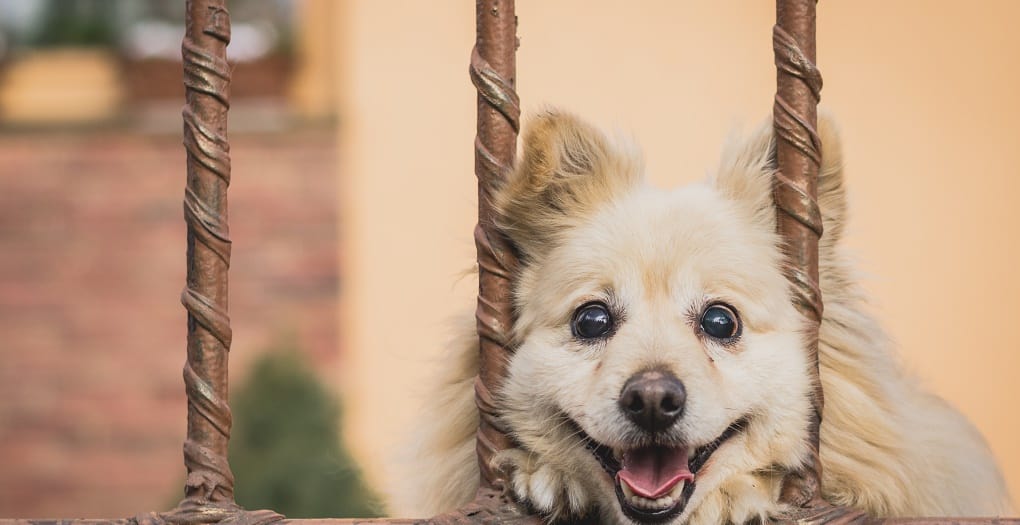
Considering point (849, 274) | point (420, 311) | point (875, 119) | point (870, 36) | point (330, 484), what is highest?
point (870, 36)

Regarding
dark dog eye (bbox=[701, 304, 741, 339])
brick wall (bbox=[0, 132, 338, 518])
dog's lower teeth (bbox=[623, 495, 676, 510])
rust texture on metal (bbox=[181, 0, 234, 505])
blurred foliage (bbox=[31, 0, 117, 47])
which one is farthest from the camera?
blurred foliage (bbox=[31, 0, 117, 47])

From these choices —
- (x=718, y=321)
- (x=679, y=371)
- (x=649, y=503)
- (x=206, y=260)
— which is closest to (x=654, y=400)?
(x=679, y=371)

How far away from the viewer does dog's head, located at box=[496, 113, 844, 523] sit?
249 cm

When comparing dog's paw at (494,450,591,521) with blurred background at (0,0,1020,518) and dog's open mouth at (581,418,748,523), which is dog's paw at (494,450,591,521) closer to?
dog's open mouth at (581,418,748,523)

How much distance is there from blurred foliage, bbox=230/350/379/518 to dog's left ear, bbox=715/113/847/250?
3968 millimetres

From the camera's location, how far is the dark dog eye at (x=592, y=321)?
2.70m

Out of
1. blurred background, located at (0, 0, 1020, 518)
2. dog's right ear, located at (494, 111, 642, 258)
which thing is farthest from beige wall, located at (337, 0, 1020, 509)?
dog's right ear, located at (494, 111, 642, 258)

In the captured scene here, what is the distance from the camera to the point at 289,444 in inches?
265

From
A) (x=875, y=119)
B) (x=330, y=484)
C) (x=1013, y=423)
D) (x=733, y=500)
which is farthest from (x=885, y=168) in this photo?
(x=733, y=500)

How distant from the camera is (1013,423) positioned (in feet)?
25.3

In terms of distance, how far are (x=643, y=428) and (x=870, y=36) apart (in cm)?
603

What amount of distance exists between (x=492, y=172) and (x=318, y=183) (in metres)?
6.99

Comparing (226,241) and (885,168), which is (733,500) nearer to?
(226,241)

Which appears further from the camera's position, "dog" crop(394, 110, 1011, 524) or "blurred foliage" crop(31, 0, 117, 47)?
"blurred foliage" crop(31, 0, 117, 47)
